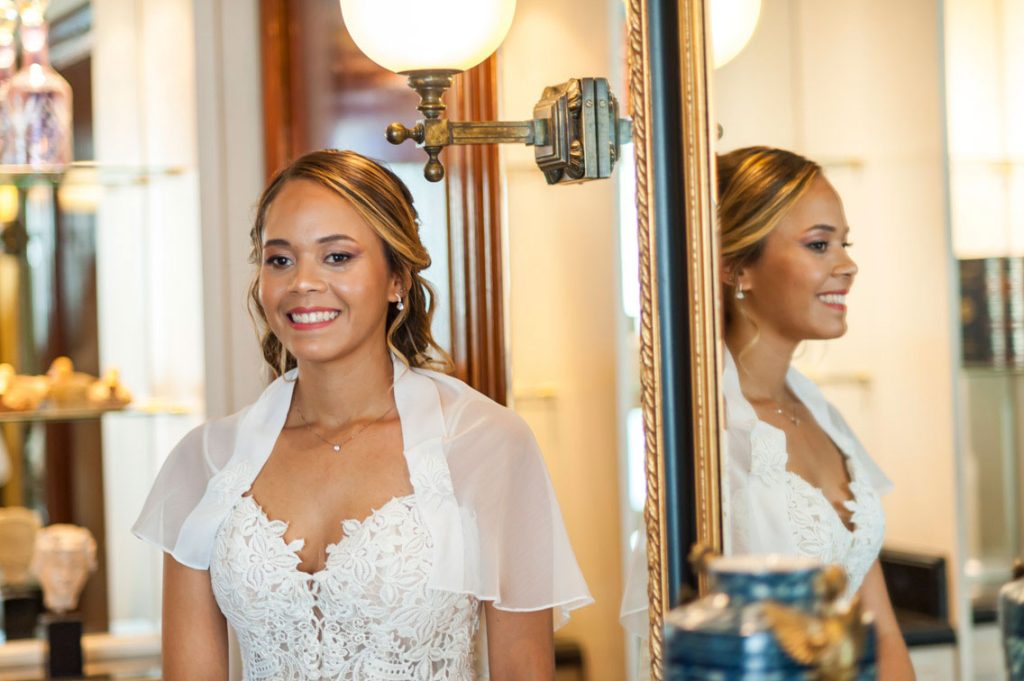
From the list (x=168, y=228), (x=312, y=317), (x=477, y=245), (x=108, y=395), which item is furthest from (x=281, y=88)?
(x=312, y=317)

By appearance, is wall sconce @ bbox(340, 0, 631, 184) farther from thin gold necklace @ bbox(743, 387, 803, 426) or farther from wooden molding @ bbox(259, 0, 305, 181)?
wooden molding @ bbox(259, 0, 305, 181)

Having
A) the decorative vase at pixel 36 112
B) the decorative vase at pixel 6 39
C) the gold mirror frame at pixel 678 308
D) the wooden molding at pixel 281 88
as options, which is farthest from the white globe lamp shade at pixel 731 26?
the decorative vase at pixel 6 39

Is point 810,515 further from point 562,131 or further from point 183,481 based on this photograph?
point 183,481

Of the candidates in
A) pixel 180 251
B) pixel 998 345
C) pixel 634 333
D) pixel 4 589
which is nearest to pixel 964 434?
pixel 998 345

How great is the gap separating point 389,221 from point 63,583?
4.67 ft

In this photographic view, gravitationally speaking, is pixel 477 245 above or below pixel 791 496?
above

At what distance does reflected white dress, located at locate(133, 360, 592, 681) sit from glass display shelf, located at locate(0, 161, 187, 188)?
1.34 meters

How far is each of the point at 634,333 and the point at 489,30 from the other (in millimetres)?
379

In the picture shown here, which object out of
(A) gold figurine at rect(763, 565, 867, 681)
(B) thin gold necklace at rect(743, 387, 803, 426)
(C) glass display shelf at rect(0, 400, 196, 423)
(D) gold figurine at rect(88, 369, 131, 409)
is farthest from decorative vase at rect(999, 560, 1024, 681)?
(D) gold figurine at rect(88, 369, 131, 409)

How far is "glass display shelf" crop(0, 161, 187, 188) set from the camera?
2801 millimetres

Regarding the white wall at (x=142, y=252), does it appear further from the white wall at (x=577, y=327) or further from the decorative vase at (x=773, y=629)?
the decorative vase at (x=773, y=629)

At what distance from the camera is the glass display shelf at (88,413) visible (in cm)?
280

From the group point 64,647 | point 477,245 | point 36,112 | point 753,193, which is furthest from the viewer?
point 36,112

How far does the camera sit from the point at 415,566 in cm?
160
